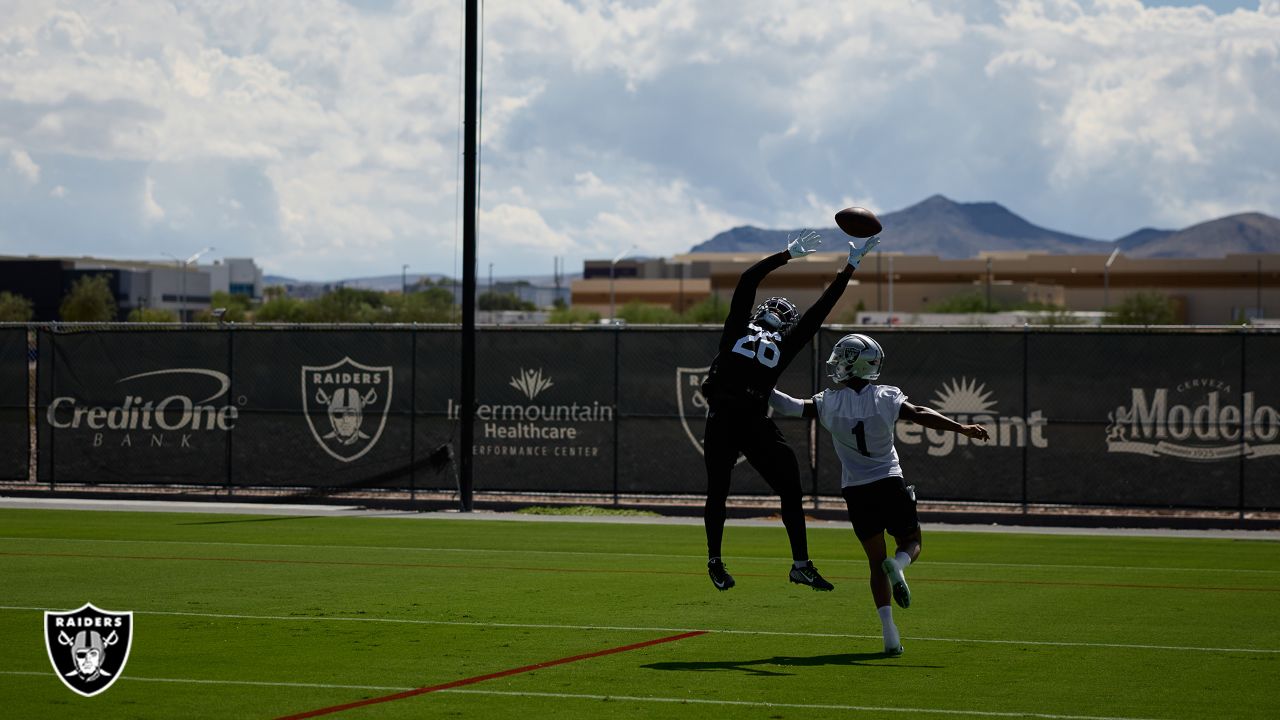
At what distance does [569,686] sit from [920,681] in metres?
1.97

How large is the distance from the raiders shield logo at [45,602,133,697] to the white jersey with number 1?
4349 millimetres

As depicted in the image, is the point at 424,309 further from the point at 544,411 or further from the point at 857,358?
the point at 857,358

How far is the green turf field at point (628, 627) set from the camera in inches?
329

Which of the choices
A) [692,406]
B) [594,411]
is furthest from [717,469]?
[594,411]

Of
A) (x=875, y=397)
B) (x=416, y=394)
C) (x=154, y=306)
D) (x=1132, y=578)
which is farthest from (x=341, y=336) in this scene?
(x=154, y=306)

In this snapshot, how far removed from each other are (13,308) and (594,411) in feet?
318

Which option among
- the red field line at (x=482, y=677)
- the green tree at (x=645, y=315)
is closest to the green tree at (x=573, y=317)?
the green tree at (x=645, y=315)

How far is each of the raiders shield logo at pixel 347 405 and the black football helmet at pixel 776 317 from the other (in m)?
13.6

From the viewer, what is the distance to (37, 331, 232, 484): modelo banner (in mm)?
24516

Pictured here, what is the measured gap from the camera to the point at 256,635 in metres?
10.6

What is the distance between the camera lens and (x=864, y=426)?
9.91 meters

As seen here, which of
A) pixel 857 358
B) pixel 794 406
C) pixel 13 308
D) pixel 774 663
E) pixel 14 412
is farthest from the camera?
pixel 13 308

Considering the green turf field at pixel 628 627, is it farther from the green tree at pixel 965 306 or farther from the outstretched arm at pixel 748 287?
the green tree at pixel 965 306

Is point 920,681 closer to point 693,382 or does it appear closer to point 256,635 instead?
point 256,635
